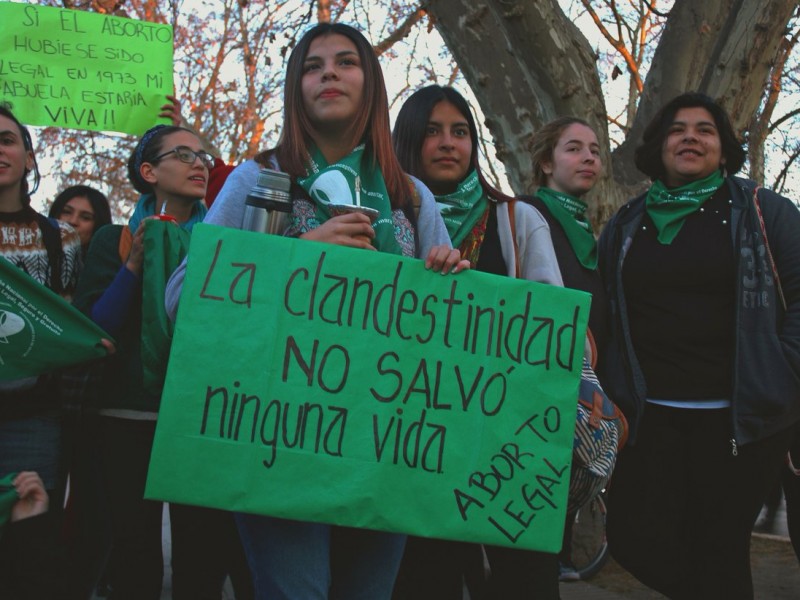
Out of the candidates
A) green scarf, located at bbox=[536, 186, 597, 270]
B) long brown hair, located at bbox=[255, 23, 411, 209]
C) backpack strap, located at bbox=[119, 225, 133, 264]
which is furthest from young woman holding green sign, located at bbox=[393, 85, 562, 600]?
backpack strap, located at bbox=[119, 225, 133, 264]

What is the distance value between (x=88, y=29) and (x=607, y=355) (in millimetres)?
2932

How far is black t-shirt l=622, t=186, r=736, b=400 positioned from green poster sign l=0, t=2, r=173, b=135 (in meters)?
2.46

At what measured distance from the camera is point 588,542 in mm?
5453

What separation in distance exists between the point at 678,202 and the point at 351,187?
1.68 meters

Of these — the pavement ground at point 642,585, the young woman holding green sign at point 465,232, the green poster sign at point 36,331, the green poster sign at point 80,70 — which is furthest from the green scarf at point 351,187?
the pavement ground at point 642,585

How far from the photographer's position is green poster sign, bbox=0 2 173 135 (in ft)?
14.7

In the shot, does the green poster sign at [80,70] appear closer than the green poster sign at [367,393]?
No

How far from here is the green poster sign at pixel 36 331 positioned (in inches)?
112

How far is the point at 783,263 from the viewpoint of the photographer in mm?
3371

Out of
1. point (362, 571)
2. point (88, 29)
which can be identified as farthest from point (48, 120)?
point (362, 571)

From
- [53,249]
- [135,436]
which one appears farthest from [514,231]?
[53,249]

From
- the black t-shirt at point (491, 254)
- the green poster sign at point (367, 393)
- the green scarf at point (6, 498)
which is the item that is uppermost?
the black t-shirt at point (491, 254)

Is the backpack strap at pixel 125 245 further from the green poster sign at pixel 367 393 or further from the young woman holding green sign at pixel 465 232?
the green poster sign at pixel 367 393

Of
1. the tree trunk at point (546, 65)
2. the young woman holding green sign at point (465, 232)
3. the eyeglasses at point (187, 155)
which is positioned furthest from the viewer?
the tree trunk at point (546, 65)
